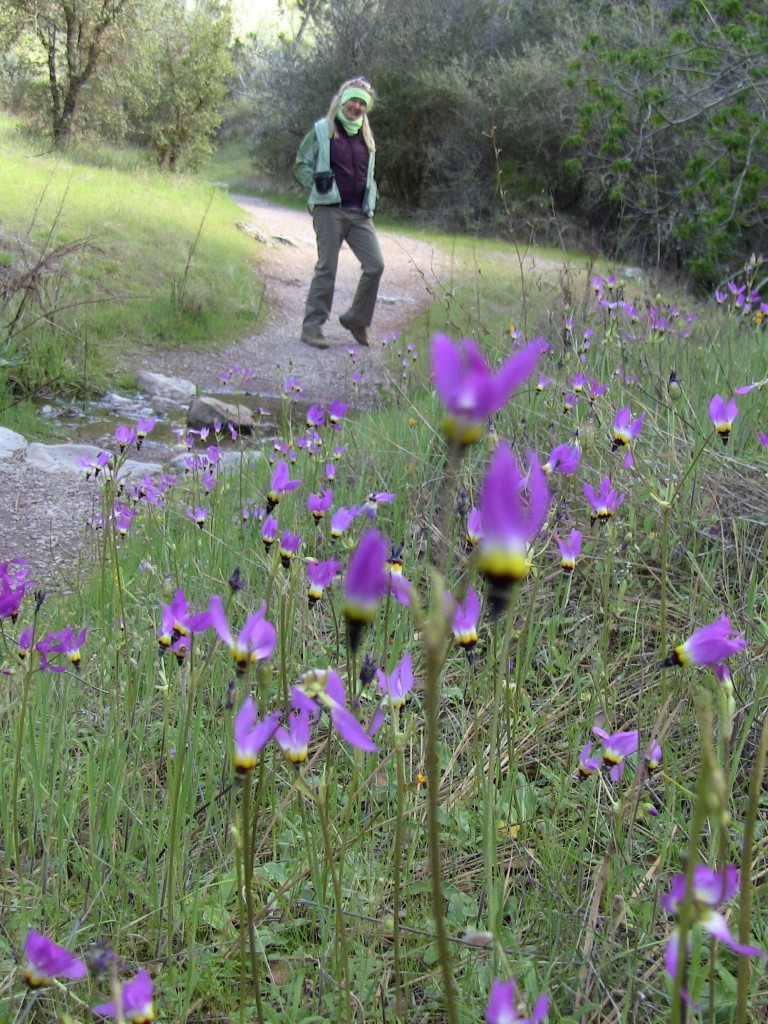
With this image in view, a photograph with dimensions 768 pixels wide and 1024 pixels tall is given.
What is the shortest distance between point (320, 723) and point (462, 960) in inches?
30.3

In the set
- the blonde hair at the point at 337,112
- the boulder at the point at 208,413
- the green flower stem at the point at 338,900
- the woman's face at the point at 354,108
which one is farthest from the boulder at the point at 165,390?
the green flower stem at the point at 338,900

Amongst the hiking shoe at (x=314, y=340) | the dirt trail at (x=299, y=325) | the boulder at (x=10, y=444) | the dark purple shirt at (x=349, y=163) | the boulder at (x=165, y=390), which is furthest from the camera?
the hiking shoe at (x=314, y=340)

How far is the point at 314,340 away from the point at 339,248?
89 cm

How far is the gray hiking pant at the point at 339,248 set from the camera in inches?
283

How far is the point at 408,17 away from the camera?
63.0 ft

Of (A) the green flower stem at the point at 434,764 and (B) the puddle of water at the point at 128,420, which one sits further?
(B) the puddle of water at the point at 128,420

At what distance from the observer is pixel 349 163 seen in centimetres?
696

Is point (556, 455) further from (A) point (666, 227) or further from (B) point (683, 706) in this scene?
(A) point (666, 227)

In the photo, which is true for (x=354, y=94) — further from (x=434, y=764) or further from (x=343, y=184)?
(x=434, y=764)

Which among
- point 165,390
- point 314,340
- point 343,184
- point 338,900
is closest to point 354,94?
point 343,184

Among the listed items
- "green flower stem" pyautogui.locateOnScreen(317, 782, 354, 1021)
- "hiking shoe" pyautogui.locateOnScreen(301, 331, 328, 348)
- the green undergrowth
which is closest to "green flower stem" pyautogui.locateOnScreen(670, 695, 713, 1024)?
"green flower stem" pyautogui.locateOnScreen(317, 782, 354, 1021)

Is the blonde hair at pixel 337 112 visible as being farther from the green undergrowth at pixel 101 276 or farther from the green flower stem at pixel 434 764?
the green flower stem at pixel 434 764

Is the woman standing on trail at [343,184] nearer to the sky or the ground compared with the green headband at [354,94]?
nearer to the ground

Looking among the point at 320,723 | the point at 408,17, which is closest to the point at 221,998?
the point at 320,723
